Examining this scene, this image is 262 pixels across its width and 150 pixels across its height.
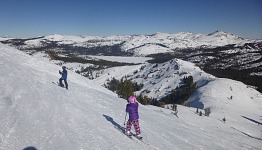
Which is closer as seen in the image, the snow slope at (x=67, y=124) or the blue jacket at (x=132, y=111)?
the snow slope at (x=67, y=124)

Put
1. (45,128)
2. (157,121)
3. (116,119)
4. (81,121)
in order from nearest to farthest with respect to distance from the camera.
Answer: (45,128) → (81,121) → (116,119) → (157,121)

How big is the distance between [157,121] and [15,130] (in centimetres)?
1493

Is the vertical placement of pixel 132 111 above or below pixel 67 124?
above

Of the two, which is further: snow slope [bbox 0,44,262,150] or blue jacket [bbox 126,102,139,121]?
blue jacket [bbox 126,102,139,121]

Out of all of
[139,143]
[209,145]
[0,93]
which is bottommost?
[209,145]

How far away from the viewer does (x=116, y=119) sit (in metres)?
22.6

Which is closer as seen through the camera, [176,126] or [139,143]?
[139,143]

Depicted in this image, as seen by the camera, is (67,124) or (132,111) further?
(132,111)

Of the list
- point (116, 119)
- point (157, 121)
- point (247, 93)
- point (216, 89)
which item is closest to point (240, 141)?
point (157, 121)

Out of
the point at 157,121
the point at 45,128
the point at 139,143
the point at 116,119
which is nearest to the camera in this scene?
the point at 45,128

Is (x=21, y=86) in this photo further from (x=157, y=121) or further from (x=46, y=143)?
(x=157, y=121)

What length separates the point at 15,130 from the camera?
15.4m

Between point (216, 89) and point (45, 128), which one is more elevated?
point (45, 128)

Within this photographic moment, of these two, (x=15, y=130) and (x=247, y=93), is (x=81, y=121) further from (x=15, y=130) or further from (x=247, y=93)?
(x=247, y=93)
